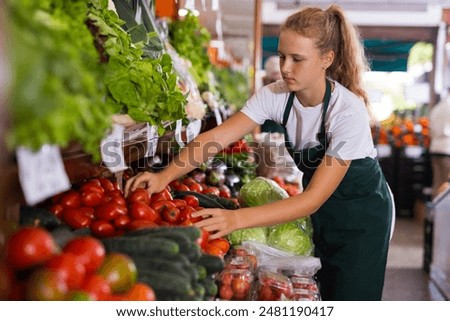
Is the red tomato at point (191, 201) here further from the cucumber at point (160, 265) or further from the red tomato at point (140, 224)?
the cucumber at point (160, 265)

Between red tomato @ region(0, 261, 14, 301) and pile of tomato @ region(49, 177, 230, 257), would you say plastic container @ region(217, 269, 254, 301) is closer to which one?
pile of tomato @ region(49, 177, 230, 257)

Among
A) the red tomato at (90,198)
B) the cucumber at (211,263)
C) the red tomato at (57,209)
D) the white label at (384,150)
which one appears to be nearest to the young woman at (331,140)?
the red tomato at (90,198)

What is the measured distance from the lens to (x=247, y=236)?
2.74 metres

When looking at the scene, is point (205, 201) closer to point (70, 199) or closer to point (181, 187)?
point (181, 187)

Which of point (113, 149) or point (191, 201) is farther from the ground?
point (113, 149)

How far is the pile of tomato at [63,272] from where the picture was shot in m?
1.36

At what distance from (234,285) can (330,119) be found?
862mm

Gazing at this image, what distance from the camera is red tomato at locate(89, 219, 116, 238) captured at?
6.61 ft

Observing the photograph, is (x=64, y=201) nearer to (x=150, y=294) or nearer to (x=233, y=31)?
(x=150, y=294)

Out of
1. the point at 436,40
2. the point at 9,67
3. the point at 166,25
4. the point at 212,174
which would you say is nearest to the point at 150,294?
the point at 9,67

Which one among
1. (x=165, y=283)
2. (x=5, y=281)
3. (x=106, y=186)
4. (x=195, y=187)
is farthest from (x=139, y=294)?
(x=195, y=187)

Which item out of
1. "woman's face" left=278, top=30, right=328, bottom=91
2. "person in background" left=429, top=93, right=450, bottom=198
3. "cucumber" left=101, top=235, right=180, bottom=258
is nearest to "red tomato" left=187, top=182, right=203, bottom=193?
"woman's face" left=278, top=30, right=328, bottom=91
